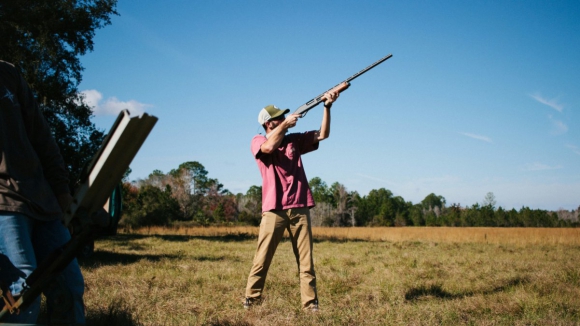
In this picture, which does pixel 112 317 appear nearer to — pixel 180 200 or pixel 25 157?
pixel 25 157

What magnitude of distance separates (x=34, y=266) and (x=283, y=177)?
3183 millimetres

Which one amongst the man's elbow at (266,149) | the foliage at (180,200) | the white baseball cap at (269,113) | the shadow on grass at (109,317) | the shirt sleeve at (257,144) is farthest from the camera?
the foliage at (180,200)

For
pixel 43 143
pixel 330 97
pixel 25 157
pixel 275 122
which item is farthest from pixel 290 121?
pixel 25 157

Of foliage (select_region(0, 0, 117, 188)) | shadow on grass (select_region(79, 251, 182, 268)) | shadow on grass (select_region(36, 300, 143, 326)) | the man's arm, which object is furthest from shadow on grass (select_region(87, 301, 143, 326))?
foliage (select_region(0, 0, 117, 188))

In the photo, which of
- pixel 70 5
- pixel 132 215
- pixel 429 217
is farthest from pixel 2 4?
pixel 429 217

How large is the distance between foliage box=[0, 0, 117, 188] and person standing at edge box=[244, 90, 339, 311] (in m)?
13.7

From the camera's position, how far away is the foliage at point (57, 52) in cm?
1579

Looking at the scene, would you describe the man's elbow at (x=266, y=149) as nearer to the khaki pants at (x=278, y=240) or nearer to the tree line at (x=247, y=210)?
the khaki pants at (x=278, y=240)

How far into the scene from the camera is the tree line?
127 ft

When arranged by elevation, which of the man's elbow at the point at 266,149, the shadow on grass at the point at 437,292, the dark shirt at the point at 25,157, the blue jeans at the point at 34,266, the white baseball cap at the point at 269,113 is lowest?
the shadow on grass at the point at 437,292

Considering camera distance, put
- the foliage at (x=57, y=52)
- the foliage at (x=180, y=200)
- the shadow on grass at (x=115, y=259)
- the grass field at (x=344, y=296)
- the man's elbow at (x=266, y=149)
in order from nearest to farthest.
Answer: the grass field at (x=344, y=296) → the man's elbow at (x=266, y=149) → the shadow on grass at (x=115, y=259) → the foliage at (x=57, y=52) → the foliage at (x=180, y=200)

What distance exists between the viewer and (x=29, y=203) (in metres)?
2.50

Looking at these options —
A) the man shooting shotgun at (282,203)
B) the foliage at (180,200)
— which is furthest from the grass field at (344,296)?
the foliage at (180,200)

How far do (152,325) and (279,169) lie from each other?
2055 mm
